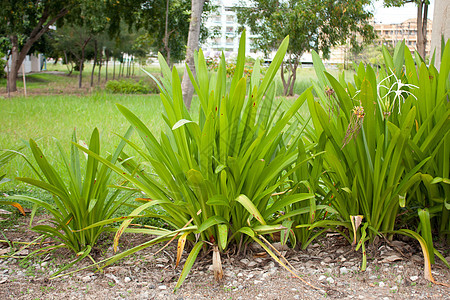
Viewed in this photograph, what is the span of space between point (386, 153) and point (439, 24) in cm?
130

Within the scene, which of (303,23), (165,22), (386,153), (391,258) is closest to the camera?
(386,153)

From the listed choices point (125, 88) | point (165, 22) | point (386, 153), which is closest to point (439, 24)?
point (386, 153)

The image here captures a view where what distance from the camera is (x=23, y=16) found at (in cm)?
1455

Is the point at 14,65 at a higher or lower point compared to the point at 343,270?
higher

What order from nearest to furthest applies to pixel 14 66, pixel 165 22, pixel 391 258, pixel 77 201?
pixel 391 258 < pixel 77 201 < pixel 14 66 < pixel 165 22

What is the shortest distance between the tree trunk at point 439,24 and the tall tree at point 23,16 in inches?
533

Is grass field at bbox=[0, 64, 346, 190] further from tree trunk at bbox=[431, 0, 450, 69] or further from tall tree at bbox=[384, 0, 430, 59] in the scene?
tall tree at bbox=[384, 0, 430, 59]

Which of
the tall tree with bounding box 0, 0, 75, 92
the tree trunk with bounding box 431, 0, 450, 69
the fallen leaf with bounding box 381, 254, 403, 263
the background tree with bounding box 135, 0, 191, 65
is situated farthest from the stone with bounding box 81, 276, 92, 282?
the background tree with bounding box 135, 0, 191, 65

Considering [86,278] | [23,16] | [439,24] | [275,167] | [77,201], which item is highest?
[23,16]

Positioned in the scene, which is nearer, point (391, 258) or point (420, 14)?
point (391, 258)

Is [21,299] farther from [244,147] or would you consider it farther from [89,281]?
[244,147]

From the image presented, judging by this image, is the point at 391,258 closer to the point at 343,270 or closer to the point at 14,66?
the point at 343,270

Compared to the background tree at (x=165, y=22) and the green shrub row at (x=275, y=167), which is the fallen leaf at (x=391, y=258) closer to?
the green shrub row at (x=275, y=167)

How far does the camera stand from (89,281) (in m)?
1.80
